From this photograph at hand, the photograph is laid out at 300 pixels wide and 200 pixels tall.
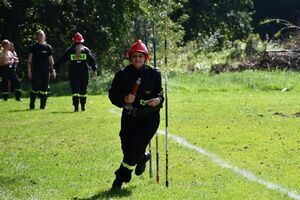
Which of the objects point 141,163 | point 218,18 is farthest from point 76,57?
point 218,18

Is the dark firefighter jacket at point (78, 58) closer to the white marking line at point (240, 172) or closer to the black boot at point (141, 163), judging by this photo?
the white marking line at point (240, 172)

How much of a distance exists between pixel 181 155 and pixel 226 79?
16298 millimetres

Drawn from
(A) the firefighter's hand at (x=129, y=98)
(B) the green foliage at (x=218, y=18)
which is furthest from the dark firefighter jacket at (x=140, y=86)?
(B) the green foliage at (x=218, y=18)

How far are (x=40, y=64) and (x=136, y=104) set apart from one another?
1091cm

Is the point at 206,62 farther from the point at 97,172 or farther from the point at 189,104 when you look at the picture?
the point at 97,172

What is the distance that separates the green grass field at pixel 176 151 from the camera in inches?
351

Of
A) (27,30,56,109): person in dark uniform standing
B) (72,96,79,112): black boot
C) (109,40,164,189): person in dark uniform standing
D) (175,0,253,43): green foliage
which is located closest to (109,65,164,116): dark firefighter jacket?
(109,40,164,189): person in dark uniform standing

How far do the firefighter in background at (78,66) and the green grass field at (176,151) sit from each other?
53cm

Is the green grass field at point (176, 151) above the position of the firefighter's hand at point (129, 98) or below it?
below

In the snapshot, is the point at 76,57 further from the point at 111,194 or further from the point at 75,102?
the point at 111,194

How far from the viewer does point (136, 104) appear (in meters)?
8.92

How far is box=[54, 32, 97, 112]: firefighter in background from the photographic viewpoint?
18750 mm

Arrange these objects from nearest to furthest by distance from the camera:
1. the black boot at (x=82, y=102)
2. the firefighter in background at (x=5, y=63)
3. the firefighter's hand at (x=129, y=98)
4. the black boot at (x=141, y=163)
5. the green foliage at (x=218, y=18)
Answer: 1. the firefighter's hand at (x=129, y=98)
2. the black boot at (x=141, y=163)
3. the black boot at (x=82, y=102)
4. the firefighter in background at (x=5, y=63)
5. the green foliage at (x=218, y=18)

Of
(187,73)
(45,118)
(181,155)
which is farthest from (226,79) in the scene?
(181,155)
